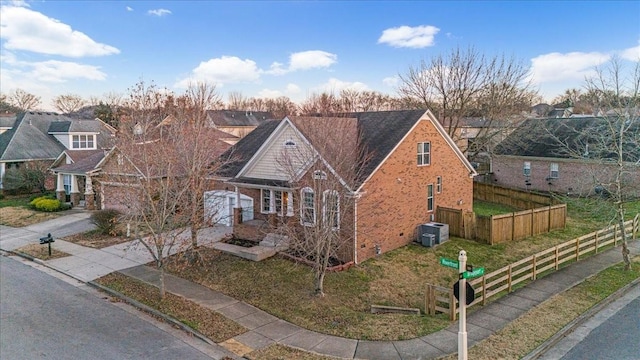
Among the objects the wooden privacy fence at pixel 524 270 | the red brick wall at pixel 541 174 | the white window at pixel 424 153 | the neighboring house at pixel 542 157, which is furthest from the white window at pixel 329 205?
the neighboring house at pixel 542 157

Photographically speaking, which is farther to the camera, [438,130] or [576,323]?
[438,130]

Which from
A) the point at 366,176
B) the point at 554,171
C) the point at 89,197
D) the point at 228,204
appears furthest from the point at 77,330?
the point at 554,171

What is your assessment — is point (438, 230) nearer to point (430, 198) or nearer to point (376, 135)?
point (430, 198)

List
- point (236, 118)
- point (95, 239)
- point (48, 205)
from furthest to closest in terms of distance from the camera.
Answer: point (236, 118)
point (48, 205)
point (95, 239)

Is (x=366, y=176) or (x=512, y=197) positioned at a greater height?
(x=366, y=176)

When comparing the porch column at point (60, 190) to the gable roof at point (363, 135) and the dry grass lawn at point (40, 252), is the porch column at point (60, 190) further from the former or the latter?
the gable roof at point (363, 135)
